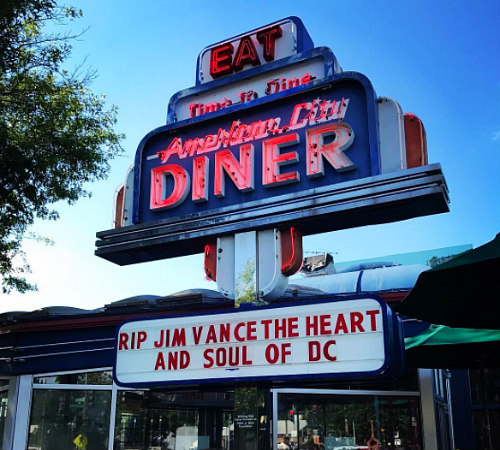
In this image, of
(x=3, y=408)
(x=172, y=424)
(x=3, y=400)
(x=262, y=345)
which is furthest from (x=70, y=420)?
(x=262, y=345)

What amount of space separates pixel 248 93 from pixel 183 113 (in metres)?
1.14

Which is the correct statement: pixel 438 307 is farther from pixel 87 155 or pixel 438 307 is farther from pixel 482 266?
pixel 87 155

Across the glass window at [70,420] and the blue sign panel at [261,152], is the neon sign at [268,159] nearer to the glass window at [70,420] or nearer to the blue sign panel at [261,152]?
the blue sign panel at [261,152]

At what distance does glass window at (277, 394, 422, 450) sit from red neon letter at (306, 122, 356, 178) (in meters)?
5.33

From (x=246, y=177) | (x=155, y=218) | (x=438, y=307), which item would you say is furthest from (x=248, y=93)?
(x=438, y=307)

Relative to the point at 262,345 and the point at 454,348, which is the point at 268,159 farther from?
the point at 454,348

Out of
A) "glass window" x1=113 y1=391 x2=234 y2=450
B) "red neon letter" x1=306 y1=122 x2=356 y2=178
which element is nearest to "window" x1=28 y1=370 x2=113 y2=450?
"glass window" x1=113 y1=391 x2=234 y2=450

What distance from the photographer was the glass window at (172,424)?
37.2 ft

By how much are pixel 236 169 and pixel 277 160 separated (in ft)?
2.04

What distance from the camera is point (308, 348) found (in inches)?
257

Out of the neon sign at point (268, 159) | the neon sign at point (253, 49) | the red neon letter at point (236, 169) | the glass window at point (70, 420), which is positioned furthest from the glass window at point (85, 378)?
the neon sign at point (253, 49)

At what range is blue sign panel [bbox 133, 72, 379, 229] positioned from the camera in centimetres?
738

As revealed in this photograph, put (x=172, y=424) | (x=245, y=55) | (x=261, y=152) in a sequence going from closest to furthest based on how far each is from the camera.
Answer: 1. (x=261, y=152)
2. (x=245, y=55)
3. (x=172, y=424)

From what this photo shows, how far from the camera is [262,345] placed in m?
6.80
